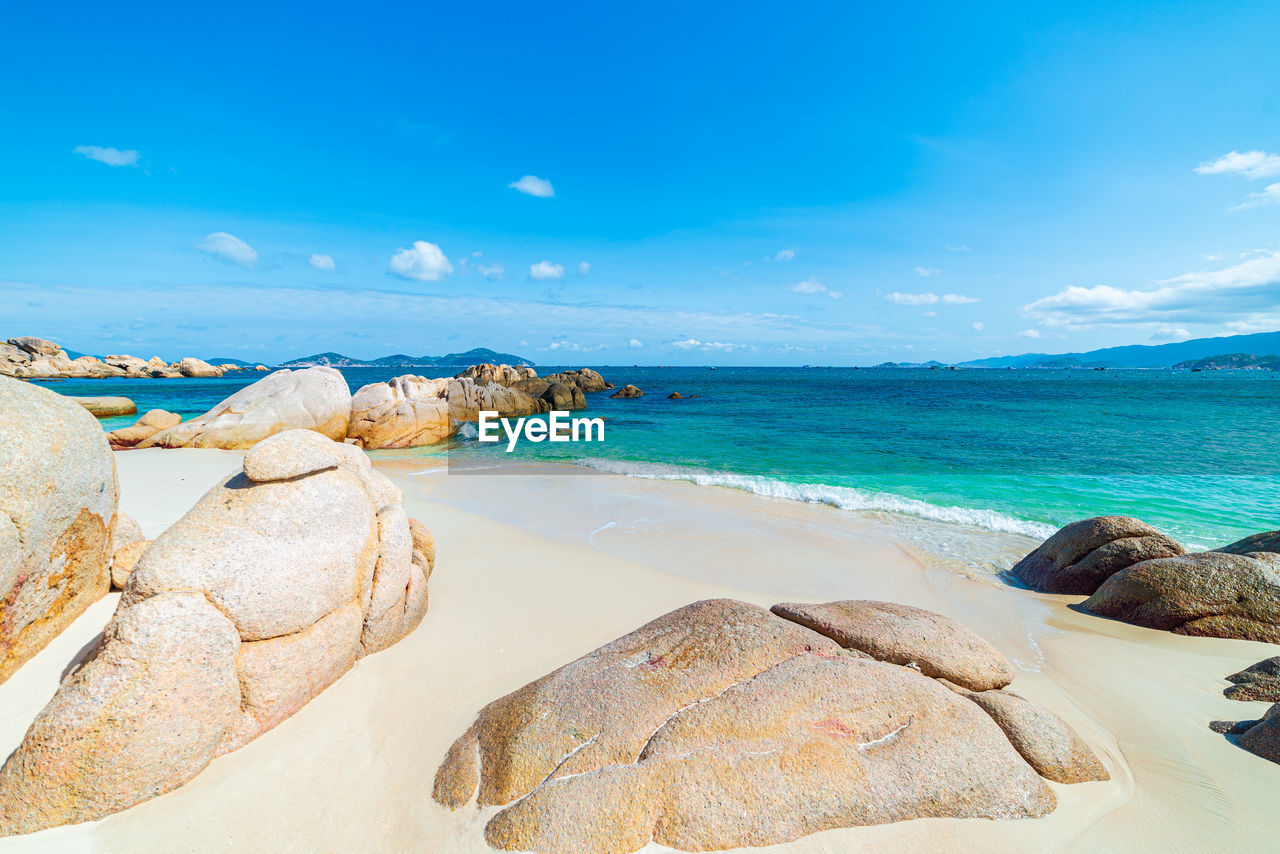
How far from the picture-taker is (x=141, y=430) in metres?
18.8

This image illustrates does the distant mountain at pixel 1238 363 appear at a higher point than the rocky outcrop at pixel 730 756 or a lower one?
higher

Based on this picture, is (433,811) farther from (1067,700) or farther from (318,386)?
(318,386)

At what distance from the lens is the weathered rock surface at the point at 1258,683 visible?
15.9 feet

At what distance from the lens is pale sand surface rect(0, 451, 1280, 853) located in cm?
327

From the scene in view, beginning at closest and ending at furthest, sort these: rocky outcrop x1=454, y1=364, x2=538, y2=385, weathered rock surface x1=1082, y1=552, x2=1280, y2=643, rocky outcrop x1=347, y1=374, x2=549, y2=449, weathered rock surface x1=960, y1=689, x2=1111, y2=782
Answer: weathered rock surface x1=960, y1=689, x2=1111, y2=782, weathered rock surface x1=1082, y1=552, x2=1280, y2=643, rocky outcrop x1=347, y1=374, x2=549, y2=449, rocky outcrop x1=454, y1=364, x2=538, y2=385

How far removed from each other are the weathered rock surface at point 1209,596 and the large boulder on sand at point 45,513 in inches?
451

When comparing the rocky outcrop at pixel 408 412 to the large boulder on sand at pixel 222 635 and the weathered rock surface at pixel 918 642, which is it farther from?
the weathered rock surface at pixel 918 642

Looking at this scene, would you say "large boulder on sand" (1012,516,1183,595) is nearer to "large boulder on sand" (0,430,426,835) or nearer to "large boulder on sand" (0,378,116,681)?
"large boulder on sand" (0,430,426,835)

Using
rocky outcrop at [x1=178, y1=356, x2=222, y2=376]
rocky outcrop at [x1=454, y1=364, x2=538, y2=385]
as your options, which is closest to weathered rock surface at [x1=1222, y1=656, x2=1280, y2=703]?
rocky outcrop at [x1=454, y1=364, x2=538, y2=385]

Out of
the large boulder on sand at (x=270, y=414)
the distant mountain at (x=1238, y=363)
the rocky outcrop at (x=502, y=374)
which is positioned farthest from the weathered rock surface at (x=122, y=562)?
the distant mountain at (x=1238, y=363)

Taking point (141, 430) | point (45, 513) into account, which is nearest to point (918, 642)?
point (45, 513)

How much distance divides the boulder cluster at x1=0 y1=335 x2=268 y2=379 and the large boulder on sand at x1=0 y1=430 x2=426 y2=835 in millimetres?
86841

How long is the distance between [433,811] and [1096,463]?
23.2m

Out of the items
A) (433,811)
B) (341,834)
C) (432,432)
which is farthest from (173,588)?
(432,432)
